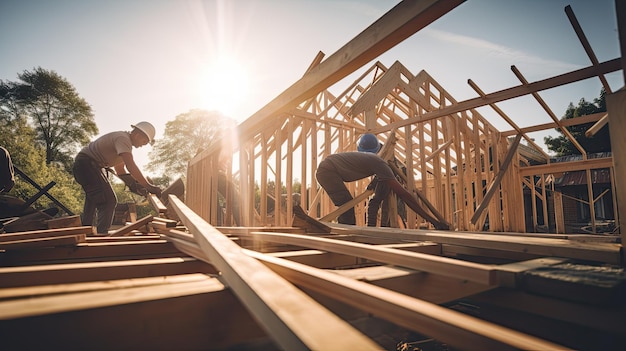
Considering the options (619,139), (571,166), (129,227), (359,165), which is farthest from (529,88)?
(129,227)

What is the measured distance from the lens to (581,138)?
24703 mm

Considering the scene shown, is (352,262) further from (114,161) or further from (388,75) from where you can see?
(388,75)

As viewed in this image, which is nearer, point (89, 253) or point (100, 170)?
point (89, 253)

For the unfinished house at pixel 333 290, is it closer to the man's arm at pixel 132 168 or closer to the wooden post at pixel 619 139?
the wooden post at pixel 619 139

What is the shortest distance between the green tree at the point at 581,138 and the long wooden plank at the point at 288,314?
1220 inches

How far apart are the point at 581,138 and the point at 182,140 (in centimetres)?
3576

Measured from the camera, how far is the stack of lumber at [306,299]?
1.98 feet

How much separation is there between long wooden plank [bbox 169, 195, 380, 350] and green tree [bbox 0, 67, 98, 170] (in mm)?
29719

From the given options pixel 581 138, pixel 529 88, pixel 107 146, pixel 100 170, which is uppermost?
pixel 581 138

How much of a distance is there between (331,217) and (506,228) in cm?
568

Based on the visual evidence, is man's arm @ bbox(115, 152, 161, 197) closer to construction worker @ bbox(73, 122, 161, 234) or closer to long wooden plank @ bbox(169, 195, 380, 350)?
construction worker @ bbox(73, 122, 161, 234)

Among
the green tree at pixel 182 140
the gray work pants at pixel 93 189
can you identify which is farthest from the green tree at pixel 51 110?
the gray work pants at pixel 93 189

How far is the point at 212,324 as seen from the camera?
2.73ft

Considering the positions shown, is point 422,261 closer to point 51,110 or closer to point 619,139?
point 619,139
